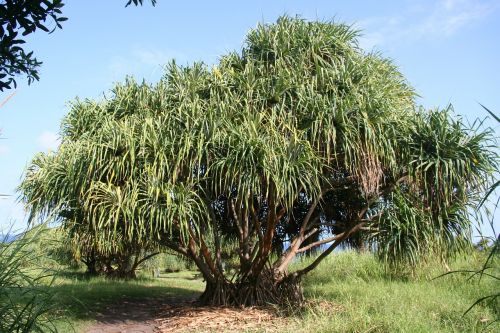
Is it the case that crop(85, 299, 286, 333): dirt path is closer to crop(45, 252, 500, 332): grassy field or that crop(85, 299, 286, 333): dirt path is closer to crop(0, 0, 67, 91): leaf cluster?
crop(45, 252, 500, 332): grassy field

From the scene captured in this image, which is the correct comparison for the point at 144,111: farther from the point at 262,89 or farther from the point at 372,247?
the point at 372,247

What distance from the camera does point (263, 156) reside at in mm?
7477

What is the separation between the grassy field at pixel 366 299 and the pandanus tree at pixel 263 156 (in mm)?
816

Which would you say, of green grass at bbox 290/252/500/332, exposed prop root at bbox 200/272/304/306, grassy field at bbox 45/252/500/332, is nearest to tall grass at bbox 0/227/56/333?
grassy field at bbox 45/252/500/332

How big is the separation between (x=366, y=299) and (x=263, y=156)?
8.96 ft

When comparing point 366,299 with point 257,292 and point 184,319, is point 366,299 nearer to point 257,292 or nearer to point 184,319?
point 257,292

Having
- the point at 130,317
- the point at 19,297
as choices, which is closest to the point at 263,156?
the point at 130,317

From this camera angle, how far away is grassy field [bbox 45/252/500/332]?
584 cm

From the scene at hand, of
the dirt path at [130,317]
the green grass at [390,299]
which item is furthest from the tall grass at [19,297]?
the dirt path at [130,317]

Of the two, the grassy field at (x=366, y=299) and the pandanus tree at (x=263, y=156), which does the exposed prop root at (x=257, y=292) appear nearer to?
the pandanus tree at (x=263, y=156)

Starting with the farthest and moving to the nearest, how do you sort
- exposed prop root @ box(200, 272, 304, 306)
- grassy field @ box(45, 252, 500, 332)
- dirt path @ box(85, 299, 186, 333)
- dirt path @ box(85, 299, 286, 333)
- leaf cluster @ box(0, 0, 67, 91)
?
exposed prop root @ box(200, 272, 304, 306)
dirt path @ box(85, 299, 186, 333)
dirt path @ box(85, 299, 286, 333)
grassy field @ box(45, 252, 500, 332)
leaf cluster @ box(0, 0, 67, 91)

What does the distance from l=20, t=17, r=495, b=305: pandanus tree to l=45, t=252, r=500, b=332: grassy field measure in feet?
2.68

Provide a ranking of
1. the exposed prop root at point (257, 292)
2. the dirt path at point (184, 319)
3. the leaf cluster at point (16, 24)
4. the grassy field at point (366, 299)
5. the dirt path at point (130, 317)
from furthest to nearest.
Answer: the exposed prop root at point (257, 292)
the dirt path at point (130, 317)
the dirt path at point (184, 319)
the grassy field at point (366, 299)
the leaf cluster at point (16, 24)

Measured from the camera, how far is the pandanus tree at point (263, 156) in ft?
25.2
